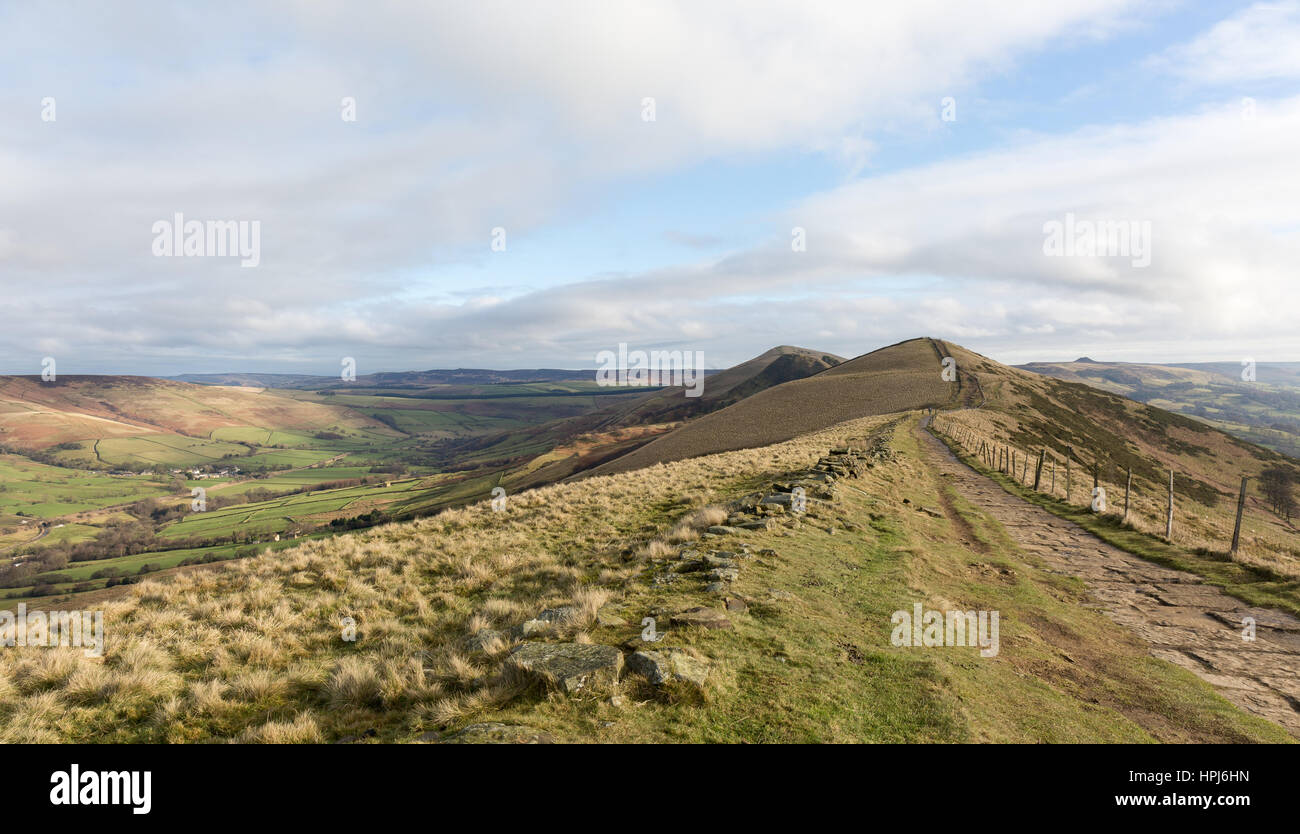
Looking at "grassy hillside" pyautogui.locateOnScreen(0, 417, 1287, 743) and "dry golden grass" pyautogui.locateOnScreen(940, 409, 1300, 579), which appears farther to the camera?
"dry golden grass" pyautogui.locateOnScreen(940, 409, 1300, 579)

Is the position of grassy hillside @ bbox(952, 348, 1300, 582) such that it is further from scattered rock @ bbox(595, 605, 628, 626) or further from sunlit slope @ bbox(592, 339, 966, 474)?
scattered rock @ bbox(595, 605, 628, 626)

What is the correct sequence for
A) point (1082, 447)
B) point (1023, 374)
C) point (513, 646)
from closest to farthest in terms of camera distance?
point (513, 646) → point (1082, 447) → point (1023, 374)

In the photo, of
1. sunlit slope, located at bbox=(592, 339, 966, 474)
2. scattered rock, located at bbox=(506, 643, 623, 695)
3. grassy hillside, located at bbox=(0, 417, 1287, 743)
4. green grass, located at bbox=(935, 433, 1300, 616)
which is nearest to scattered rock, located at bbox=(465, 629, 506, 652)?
Result: grassy hillside, located at bbox=(0, 417, 1287, 743)

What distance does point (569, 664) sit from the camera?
7.11m

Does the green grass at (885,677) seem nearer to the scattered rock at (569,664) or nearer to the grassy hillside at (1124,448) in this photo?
the scattered rock at (569,664)

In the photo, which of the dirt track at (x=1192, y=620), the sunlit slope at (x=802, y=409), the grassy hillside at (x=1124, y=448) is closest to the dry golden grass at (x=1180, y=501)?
the grassy hillside at (x=1124, y=448)

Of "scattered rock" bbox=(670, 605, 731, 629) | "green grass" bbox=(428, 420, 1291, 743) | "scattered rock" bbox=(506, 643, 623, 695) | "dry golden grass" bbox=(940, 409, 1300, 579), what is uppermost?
"scattered rock" bbox=(506, 643, 623, 695)

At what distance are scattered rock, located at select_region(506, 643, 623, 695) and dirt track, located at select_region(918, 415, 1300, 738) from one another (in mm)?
10097

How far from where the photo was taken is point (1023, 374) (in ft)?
365

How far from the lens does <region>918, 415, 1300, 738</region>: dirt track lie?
8.57m

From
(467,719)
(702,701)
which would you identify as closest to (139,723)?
(467,719)

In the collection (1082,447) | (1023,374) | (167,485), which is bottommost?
(167,485)
